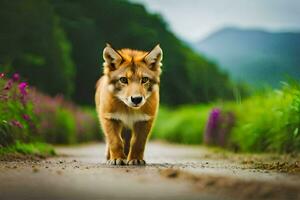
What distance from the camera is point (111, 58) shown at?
9359 millimetres

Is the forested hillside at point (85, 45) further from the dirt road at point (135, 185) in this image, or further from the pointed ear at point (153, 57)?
the dirt road at point (135, 185)

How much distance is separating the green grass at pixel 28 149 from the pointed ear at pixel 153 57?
8.39 feet

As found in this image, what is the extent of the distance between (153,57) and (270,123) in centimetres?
483

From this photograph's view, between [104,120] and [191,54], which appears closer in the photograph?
[104,120]

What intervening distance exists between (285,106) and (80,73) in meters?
21.5

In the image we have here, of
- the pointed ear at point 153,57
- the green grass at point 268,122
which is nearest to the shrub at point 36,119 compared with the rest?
the pointed ear at point 153,57

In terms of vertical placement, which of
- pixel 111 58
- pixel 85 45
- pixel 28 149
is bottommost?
pixel 28 149

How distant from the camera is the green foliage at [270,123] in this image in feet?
40.0

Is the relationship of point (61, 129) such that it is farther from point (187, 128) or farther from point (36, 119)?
point (36, 119)

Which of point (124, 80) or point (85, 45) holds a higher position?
point (85, 45)

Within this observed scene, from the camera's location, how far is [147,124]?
30.6ft

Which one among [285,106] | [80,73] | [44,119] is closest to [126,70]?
[285,106]

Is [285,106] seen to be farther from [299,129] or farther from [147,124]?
[147,124]

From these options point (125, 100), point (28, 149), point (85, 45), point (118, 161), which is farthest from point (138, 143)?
point (85, 45)
